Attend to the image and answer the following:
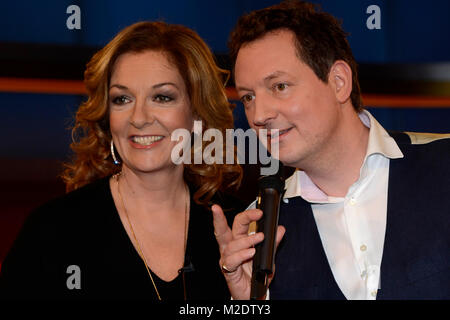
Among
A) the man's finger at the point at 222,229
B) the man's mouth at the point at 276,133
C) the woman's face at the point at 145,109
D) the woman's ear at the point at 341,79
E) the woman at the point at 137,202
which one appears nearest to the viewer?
the man's finger at the point at 222,229

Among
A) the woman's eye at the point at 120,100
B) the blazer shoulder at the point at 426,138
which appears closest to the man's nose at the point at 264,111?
the blazer shoulder at the point at 426,138

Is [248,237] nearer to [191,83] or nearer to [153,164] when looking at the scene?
[153,164]

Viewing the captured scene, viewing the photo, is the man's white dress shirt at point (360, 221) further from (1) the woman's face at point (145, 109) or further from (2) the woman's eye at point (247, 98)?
(1) the woman's face at point (145, 109)

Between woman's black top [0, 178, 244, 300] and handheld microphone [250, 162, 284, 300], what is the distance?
28.1 inches

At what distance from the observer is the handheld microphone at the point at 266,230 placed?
4.12ft

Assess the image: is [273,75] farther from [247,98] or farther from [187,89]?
[187,89]

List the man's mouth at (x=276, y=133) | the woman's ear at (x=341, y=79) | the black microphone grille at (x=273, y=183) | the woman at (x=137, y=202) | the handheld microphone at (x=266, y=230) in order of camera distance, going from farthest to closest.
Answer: the woman at (x=137, y=202) < the woman's ear at (x=341, y=79) < the man's mouth at (x=276, y=133) < the black microphone grille at (x=273, y=183) < the handheld microphone at (x=266, y=230)

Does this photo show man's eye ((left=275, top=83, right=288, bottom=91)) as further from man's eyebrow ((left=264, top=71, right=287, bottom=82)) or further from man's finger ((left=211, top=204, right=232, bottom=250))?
man's finger ((left=211, top=204, right=232, bottom=250))

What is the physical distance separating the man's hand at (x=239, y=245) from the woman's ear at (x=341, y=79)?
0.49m

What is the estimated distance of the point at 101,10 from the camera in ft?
11.7
